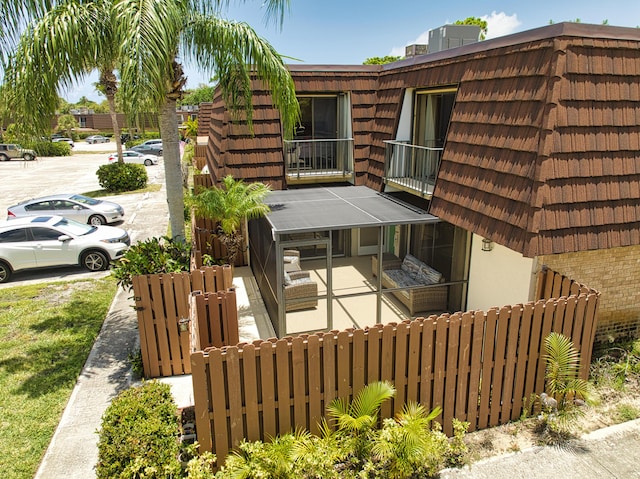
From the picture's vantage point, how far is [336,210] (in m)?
9.86

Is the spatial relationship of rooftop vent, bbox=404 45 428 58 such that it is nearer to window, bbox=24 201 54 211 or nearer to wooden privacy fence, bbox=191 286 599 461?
wooden privacy fence, bbox=191 286 599 461

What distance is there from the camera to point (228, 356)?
16.8 ft

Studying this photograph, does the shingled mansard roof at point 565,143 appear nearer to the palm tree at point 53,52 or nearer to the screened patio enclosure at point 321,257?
the screened patio enclosure at point 321,257

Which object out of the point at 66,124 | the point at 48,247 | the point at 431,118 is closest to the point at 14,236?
the point at 48,247

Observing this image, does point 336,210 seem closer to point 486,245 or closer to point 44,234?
point 486,245

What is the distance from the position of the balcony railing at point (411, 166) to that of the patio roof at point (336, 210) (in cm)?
45

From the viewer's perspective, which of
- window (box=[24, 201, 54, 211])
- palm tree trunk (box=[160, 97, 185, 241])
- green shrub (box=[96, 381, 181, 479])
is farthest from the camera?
window (box=[24, 201, 54, 211])

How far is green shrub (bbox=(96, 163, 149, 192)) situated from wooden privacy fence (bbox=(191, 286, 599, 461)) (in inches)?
942

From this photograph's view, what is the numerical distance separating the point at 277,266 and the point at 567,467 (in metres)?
5.29

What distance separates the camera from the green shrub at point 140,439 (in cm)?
462

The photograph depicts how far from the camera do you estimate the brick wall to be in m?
7.60

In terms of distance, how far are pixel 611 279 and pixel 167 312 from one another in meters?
7.55

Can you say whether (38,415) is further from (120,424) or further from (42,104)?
(42,104)

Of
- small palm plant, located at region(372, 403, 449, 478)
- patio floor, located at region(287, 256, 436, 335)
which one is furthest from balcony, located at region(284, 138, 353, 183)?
small palm plant, located at region(372, 403, 449, 478)
